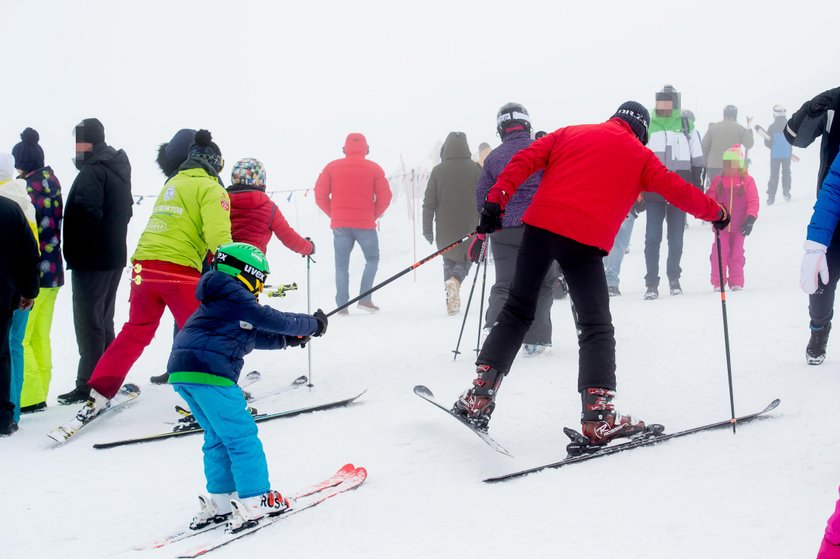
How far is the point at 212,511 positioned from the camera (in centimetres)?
360

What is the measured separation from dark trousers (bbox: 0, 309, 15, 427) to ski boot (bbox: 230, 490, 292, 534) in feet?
8.58

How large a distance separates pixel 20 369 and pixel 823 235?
5303mm

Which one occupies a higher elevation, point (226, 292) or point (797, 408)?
point (226, 292)

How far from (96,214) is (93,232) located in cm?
14

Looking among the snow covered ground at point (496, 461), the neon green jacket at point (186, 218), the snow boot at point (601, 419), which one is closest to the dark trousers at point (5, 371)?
the snow covered ground at point (496, 461)

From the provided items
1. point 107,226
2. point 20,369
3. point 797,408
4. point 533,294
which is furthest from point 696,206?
point 20,369

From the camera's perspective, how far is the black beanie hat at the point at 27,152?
5805 millimetres

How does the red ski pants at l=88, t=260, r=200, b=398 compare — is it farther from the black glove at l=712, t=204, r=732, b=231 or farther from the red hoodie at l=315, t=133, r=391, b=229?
the red hoodie at l=315, t=133, r=391, b=229

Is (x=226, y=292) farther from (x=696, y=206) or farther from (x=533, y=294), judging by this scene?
(x=696, y=206)

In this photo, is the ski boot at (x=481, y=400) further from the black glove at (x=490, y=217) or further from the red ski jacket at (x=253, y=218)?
the red ski jacket at (x=253, y=218)

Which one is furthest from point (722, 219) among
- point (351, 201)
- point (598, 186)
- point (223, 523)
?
point (351, 201)

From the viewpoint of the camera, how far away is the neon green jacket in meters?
5.18

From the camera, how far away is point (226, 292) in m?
3.63

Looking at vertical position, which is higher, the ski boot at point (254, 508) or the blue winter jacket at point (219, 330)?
the blue winter jacket at point (219, 330)
